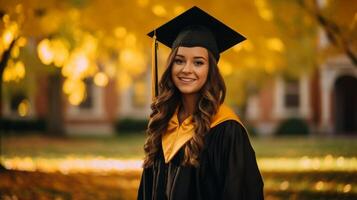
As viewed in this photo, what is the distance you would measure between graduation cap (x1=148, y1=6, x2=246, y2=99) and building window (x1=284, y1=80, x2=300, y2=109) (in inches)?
1206

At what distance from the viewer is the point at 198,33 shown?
3.63 meters

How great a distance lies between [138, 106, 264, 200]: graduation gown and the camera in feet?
10.8

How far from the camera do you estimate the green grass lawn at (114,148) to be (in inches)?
744

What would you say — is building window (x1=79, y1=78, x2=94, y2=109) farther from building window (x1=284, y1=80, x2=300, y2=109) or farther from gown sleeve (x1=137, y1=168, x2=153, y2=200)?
gown sleeve (x1=137, y1=168, x2=153, y2=200)

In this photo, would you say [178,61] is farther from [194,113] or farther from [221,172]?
[221,172]

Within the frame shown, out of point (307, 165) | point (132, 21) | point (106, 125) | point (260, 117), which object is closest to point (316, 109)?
point (260, 117)

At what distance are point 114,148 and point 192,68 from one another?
19.1 meters

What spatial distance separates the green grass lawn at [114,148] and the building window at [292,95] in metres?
7.57

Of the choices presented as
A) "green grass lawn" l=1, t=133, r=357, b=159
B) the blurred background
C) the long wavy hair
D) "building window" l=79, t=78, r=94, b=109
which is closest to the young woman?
the long wavy hair

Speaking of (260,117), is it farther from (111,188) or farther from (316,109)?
(111,188)

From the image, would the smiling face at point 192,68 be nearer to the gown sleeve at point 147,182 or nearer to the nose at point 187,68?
the nose at point 187,68

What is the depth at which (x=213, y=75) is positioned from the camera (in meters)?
3.54

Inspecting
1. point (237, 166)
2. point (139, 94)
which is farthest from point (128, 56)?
point (139, 94)

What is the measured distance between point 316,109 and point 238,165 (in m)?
31.0
